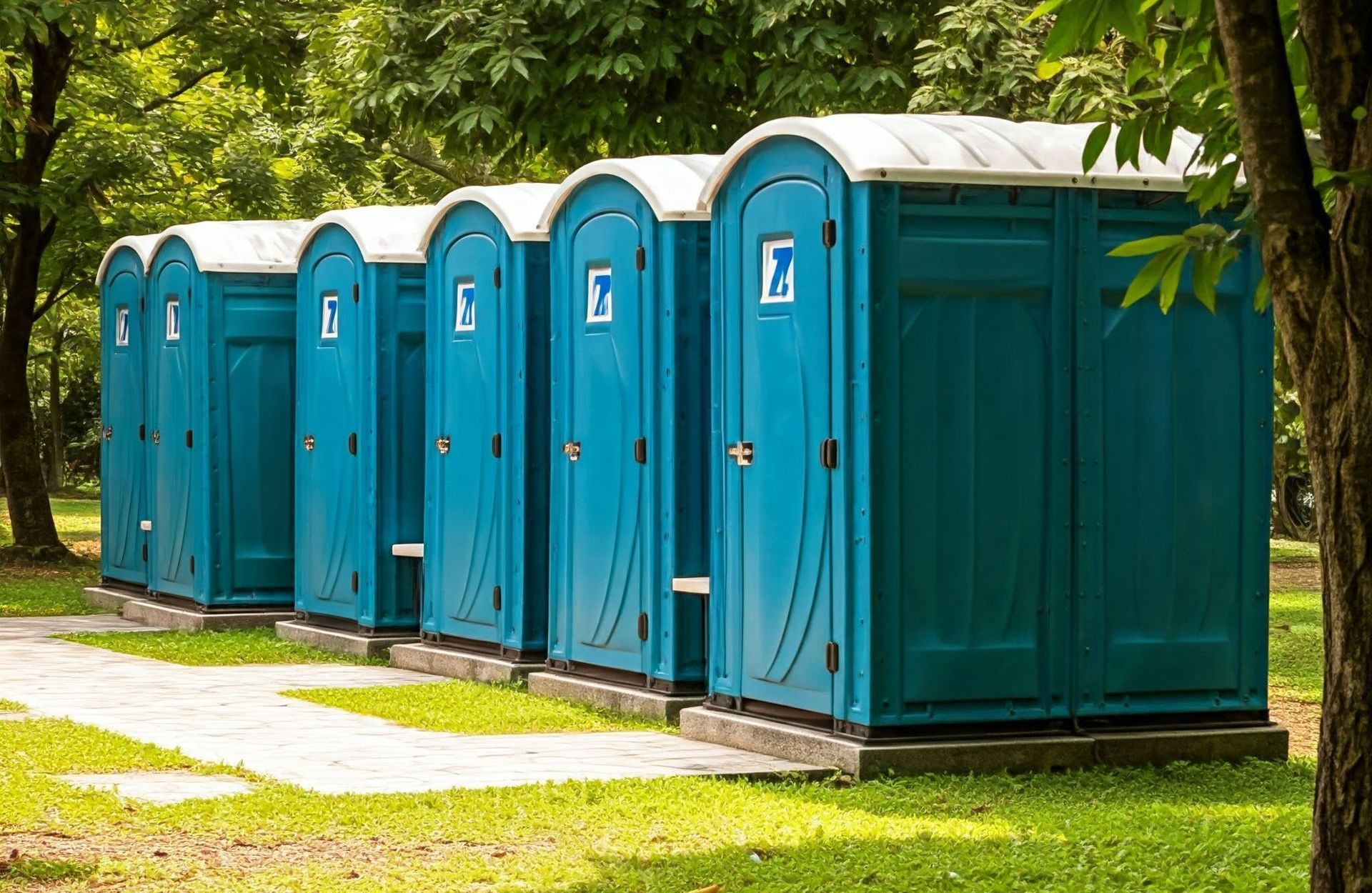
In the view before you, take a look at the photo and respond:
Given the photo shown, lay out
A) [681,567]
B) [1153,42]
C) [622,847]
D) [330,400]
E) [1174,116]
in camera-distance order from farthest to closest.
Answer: [330,400] → [681,567] → [622,847] → [1153,42] → [1174,116]

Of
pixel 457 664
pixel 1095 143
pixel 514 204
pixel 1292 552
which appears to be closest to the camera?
pixel 1095 143

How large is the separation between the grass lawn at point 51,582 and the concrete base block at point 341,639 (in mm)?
3247

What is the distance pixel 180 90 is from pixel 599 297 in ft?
45.1

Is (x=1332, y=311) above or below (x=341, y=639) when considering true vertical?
above

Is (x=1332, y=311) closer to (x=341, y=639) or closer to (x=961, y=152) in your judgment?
(x=961, y=152)

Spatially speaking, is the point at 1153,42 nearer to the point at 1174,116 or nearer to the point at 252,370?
the point at 1174,116

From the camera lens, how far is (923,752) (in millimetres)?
8125

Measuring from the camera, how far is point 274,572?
15125mm

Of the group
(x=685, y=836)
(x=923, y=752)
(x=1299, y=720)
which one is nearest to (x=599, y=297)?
(x=923, y=752)

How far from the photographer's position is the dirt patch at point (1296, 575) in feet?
64.3

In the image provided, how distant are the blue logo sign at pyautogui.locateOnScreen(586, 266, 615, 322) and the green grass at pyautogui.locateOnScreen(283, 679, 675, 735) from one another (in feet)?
6.24

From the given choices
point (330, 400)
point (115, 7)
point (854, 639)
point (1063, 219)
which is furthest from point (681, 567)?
point (115, 7)

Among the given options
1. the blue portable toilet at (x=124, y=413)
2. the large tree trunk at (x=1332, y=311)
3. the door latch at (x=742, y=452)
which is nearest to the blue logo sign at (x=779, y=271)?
the door latch at (x=742, y=452)

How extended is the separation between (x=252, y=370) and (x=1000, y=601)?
7987 millimetres
